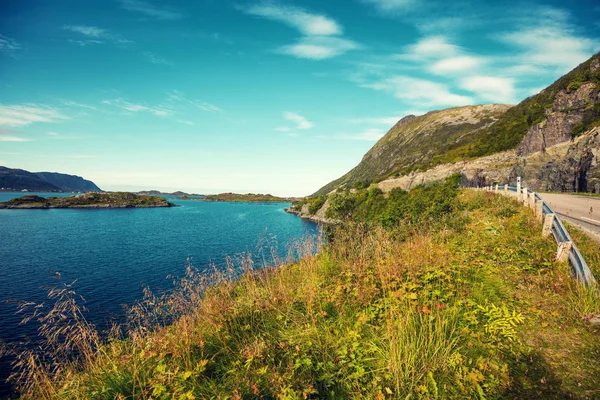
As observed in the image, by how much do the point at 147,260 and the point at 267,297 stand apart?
41.5 metres

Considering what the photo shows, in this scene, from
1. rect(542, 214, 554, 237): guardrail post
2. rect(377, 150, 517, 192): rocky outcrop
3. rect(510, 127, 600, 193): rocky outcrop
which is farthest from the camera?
rect(377, 150, 517, 192): rocky outcrop

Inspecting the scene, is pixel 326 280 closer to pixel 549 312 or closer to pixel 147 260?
pixel 549 312

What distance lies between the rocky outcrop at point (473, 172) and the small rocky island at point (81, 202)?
17797 cm

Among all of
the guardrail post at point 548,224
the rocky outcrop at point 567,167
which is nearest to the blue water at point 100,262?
the guardrail post at point 548,224

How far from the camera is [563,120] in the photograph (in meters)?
48.2

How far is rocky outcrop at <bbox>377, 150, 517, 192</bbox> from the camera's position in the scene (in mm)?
47737

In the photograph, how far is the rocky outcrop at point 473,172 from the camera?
47737 mm

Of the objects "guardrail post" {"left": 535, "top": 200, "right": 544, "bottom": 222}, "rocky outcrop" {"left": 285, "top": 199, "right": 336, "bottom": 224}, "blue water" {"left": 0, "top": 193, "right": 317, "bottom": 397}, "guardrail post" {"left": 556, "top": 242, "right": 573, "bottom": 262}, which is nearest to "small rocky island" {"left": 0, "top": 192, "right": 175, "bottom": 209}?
"blue water" {"left": 0, "top": 193, "right": 317, "bottom": 397}

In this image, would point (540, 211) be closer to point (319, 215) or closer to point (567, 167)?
point (567, 167)

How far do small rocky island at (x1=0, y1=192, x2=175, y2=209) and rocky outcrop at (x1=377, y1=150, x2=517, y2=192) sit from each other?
584ft

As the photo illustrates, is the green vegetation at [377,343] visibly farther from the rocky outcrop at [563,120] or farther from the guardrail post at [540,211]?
the rocky outcrop at [563,120]

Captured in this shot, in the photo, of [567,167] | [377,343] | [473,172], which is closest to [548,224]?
[377,343]

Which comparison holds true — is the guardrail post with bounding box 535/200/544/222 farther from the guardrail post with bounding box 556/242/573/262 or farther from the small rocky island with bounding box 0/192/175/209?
the small rocky island with bounding box 0/192/175/209

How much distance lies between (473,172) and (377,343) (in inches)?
2609
